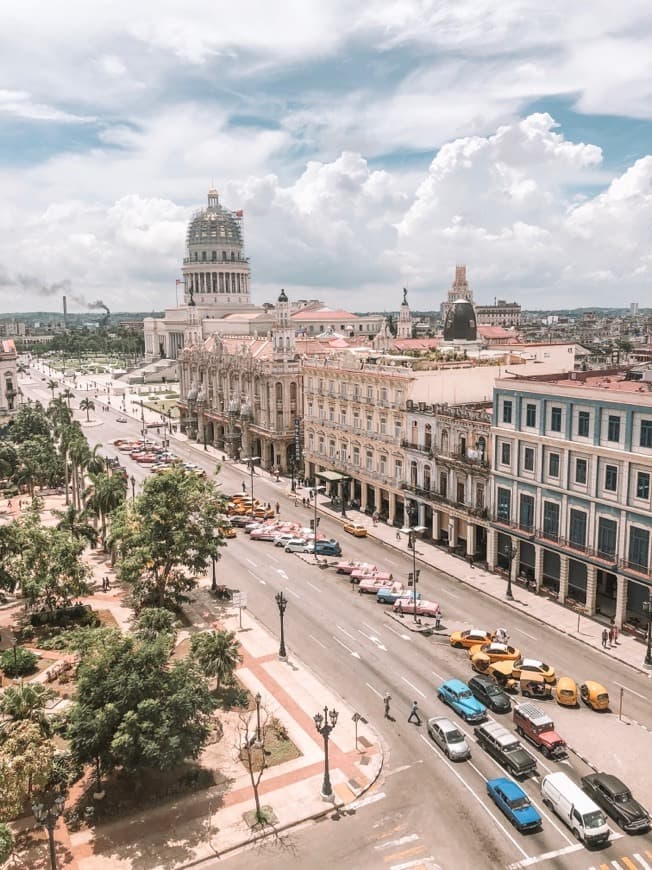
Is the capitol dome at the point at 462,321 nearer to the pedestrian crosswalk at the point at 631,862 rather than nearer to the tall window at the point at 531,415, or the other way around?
the tall window at the point at 531,415

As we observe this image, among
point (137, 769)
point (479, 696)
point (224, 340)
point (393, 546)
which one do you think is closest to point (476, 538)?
point (393, 546)

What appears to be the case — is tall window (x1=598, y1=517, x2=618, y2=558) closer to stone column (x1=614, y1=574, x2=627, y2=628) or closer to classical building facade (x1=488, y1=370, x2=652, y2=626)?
classical building facade (x1=488, y1=370, x2=652, y2=626)

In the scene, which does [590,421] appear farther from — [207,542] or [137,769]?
[137,769]

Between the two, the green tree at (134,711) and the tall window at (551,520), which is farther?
the tall window at (551,520)

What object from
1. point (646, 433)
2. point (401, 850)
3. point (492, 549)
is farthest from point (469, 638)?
point (401, 850)

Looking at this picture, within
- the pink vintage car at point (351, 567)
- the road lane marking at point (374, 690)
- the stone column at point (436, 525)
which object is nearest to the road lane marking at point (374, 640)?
the road lane marking at point (374, 690)

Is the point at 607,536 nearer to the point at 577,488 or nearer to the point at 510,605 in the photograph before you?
the point at 577,488
